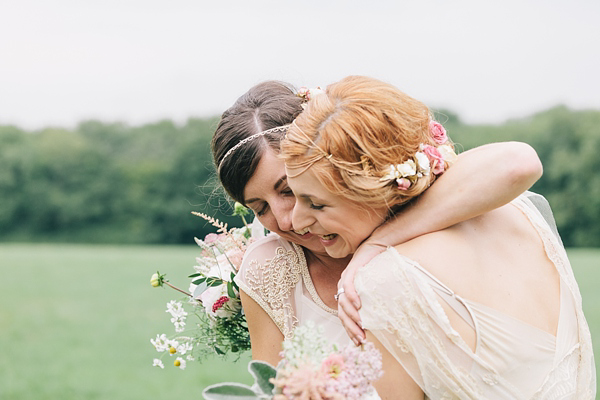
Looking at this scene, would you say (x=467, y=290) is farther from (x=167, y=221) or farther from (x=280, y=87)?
(x=167, y=221)

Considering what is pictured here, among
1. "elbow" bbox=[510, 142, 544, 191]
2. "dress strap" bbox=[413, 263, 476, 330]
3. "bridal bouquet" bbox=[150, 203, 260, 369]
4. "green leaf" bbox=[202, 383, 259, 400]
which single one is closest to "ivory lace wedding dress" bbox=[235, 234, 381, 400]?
"bridal bouquet" bbox=[150, 203, 260, 369]

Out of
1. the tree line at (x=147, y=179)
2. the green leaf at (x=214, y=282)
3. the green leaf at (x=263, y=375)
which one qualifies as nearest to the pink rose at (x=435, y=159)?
the green leaf at (x=263, y=375)

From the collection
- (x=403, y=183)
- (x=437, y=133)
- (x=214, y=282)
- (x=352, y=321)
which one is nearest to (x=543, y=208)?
(x=437, y=133)

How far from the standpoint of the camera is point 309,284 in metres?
3.61

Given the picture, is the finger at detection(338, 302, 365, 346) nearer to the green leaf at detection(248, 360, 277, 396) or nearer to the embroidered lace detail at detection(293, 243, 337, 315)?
the green leaf at detection(248, 360, 277, 396)

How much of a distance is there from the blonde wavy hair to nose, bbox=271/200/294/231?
637mm

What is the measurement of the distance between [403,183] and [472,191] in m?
0.27

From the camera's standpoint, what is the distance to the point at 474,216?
9.27ft

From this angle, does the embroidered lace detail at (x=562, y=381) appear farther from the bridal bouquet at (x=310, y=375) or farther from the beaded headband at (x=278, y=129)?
the beaded headband at (x=278, y=129)

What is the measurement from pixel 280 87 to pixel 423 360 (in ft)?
6.07

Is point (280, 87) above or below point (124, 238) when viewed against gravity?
above

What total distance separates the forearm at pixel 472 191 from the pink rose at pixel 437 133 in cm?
20

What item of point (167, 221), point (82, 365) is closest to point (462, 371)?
point (82, 365)

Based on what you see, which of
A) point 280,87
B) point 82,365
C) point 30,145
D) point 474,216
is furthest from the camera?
point 30,145
